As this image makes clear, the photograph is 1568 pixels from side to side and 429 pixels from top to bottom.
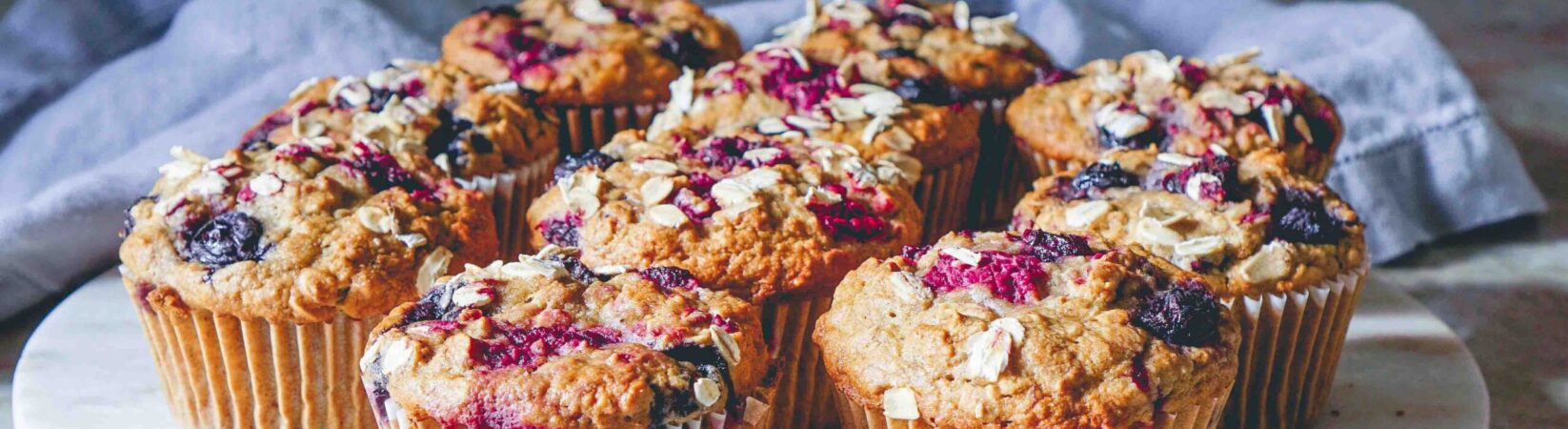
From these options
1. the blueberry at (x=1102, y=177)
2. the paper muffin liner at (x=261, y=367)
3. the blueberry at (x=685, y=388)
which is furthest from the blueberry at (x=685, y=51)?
the blueberry at (x=685, y=388)

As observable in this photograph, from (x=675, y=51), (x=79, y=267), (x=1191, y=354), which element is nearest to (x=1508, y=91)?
(x=675, y=51)

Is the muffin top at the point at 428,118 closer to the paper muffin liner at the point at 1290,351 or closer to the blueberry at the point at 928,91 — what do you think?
the blueberry at the point at 928,91

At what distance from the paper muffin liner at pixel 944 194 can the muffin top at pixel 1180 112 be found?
221mm

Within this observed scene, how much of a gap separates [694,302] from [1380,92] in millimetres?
3521

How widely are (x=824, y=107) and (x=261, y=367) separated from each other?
1623 mm

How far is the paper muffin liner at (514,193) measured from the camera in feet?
13.5

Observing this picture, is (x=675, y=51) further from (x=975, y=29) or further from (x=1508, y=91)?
(x=1508, y=91)

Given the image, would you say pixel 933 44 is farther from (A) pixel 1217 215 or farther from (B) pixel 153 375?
(B) pixel 153 375

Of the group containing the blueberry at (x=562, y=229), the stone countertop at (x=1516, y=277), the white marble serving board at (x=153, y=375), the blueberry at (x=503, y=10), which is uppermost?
the blueberry at (x=503, y=10)

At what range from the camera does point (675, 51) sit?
4762 mm

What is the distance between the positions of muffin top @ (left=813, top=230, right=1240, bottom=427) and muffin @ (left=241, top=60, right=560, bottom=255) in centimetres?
137

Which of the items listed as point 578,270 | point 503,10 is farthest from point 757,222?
point 503,10

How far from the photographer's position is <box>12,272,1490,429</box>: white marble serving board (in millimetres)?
3715

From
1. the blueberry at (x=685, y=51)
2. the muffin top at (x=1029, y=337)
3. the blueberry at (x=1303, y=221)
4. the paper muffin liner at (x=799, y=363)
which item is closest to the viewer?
the muffin top at (x=1029, y=337)
